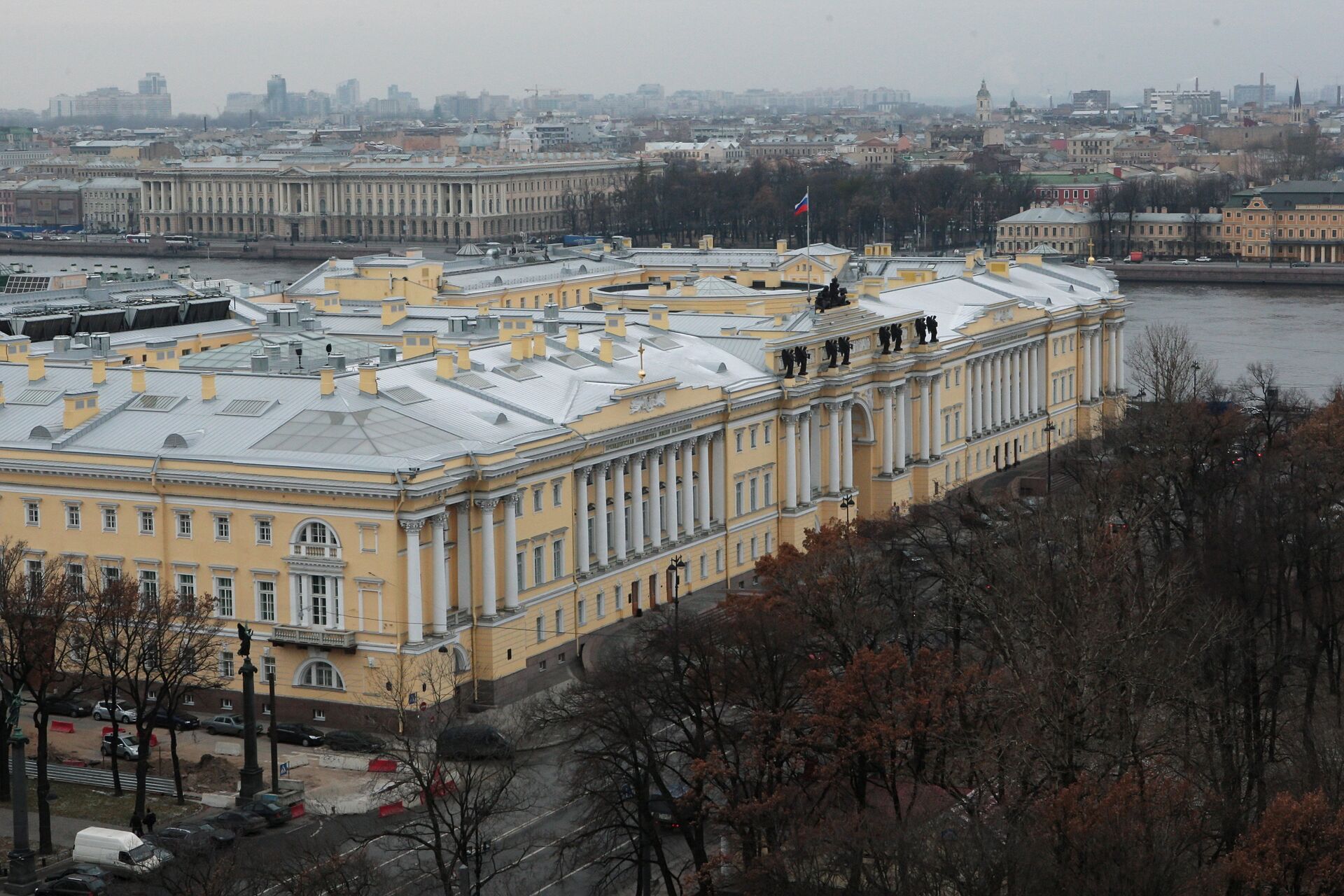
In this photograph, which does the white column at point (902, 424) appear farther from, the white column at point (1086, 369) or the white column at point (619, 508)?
the white column at point (1086, 369)

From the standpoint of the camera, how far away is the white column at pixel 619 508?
1364 inches

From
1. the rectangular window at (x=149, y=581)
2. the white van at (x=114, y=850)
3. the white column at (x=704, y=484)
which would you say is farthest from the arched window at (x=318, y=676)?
the white column at (x=704, y=484)

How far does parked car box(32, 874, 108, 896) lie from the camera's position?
75.5 feet

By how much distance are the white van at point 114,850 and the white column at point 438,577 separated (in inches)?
254

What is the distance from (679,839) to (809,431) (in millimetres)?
16591

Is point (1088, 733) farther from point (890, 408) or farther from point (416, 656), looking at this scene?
point (890, 408)

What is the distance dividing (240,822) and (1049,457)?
25.7 m

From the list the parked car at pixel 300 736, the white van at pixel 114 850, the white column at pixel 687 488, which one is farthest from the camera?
the white column at pixel 687 488

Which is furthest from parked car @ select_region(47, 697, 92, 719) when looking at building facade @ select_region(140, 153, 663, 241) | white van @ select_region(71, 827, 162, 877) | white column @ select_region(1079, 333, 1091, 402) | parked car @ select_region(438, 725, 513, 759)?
building facade @ select_region(140, 153, 663, 241)

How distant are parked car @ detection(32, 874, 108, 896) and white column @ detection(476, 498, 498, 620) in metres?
8.69

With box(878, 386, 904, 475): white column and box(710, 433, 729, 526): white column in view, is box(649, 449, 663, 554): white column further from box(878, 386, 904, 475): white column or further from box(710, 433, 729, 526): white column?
box(878, 386, 904, 475): white column

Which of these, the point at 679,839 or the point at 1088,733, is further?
the point at 679,839

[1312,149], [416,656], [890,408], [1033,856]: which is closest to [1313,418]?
[890,408]

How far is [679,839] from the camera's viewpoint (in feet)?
83.4
